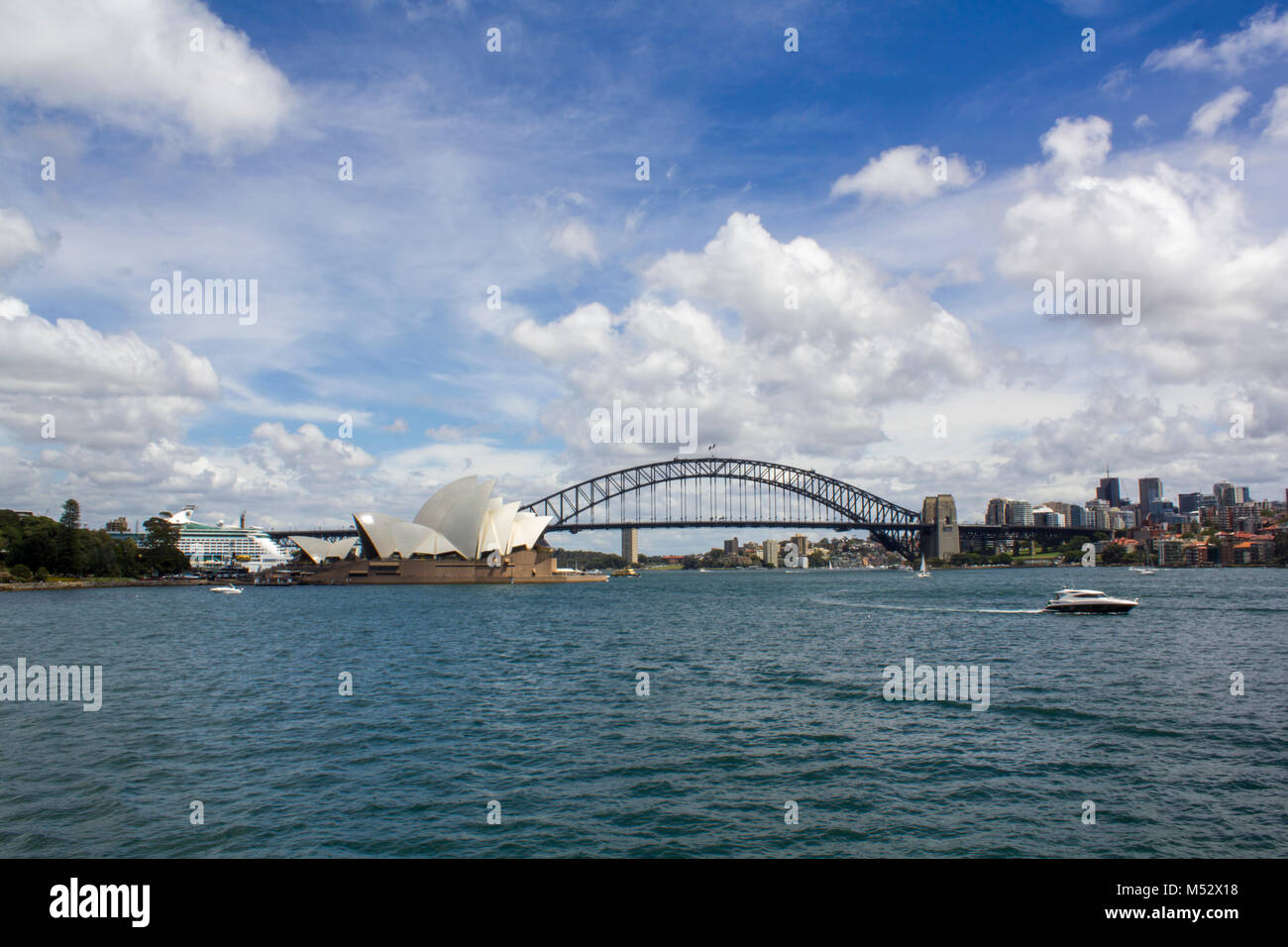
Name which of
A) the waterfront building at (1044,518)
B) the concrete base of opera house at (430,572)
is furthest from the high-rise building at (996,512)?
the concrete base of opera house at (430,572)

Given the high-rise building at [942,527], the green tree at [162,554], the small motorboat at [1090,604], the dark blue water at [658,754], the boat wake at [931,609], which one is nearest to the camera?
the dark blue water at [658,754]

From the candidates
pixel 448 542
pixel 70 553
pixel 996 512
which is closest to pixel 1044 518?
pixel 996 512

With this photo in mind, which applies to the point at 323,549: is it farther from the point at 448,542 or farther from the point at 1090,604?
the point at 1090,604

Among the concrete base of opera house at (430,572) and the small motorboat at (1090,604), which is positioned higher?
the small motorboat at (1090,604)

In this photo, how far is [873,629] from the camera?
113 feet

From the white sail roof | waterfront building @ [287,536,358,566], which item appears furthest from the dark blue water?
waterfront building @ [287,536,358,566]

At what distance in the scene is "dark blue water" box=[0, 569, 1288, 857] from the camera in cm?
977

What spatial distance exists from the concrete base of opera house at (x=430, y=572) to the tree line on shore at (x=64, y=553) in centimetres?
2270

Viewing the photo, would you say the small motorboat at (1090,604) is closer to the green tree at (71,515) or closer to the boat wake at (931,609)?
the boat wake at (931,609)

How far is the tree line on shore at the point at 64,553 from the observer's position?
8438 centimetres

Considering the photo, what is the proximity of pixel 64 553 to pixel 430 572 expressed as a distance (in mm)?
39190

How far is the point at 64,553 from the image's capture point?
8656 centimetres
